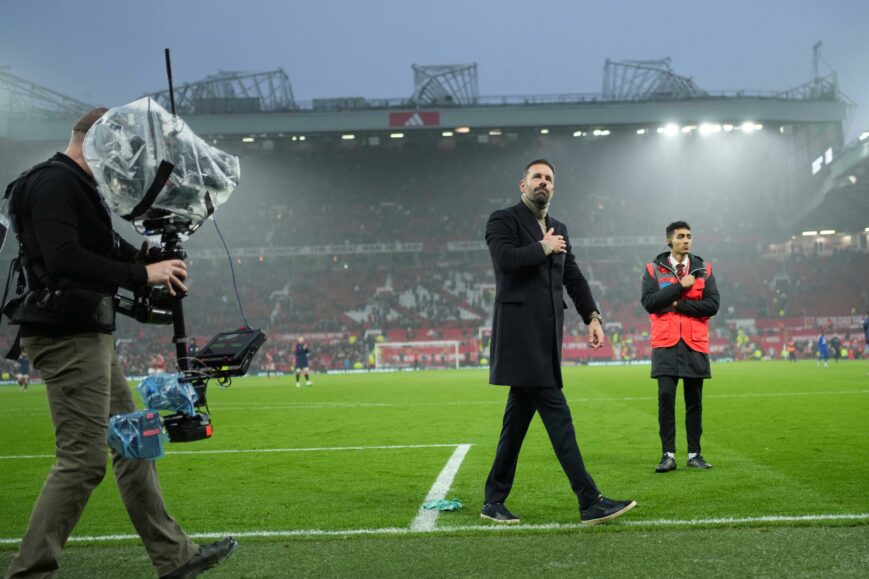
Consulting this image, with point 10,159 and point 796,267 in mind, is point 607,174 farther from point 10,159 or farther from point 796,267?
point 10,159

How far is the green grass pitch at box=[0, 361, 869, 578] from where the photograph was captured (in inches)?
161

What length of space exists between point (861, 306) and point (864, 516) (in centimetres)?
5058

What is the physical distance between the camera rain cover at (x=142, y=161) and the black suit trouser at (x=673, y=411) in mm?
4915

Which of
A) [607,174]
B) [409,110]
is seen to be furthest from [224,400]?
[607,174]

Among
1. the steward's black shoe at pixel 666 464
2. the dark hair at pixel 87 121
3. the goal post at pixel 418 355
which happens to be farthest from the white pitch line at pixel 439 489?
the goal post at pixel 418 355

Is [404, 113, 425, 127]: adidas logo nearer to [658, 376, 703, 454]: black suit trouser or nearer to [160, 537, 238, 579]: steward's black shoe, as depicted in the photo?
[658, 376, 703, 454]: black suit trouser

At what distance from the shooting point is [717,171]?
196ft

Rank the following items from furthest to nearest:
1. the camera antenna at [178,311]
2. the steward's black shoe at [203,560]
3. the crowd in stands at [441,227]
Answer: the crowd in stands at [441,227] < the steward's black shoe at [203,560] < the camera antenna at [178,311]

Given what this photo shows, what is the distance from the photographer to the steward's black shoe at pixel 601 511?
191 inches

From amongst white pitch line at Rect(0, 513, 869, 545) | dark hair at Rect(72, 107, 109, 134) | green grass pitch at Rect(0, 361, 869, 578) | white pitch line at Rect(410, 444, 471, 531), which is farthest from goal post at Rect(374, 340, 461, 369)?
dark hair at Rect(72, 107, 109, 134)

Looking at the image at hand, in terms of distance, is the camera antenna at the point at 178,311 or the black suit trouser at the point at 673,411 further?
the black suit trouser at the point at 673,411

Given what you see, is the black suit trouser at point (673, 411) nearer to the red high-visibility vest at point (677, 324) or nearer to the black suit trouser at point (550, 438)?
the red high-visibility vest at point (677, 324)

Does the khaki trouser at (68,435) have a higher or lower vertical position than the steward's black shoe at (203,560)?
higher

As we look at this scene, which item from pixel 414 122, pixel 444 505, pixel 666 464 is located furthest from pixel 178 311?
pixel 414 122
